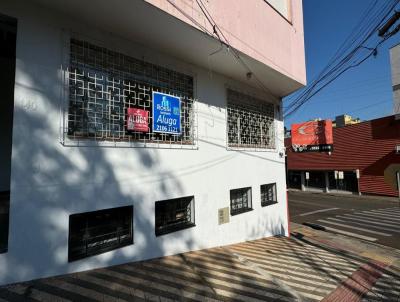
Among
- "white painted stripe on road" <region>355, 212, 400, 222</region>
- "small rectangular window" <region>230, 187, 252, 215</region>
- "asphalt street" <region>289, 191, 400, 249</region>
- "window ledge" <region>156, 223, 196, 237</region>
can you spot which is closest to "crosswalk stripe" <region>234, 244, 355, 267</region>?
"small rectangular window" <region>230, 187, 252, 215</region>

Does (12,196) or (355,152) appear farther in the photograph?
(355,152)

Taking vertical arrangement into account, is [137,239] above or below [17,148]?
below

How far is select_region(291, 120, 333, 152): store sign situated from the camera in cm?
1508

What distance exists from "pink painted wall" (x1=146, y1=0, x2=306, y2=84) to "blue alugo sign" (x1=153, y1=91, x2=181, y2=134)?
1.88 metres

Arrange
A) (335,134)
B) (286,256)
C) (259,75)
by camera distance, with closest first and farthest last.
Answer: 1. (286,256)
2. (259,75)
3. (335,134)

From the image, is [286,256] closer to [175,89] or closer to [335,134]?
[175,89]

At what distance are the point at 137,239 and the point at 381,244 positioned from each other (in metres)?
10.8

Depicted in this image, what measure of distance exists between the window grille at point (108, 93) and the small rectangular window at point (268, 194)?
4.89 meters

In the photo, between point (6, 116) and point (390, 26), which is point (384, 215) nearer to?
point (390, 26)

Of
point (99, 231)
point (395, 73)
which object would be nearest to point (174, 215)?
point (99, 231)

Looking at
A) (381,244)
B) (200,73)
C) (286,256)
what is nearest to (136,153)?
(200,73)

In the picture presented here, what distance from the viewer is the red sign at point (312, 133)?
15191mm

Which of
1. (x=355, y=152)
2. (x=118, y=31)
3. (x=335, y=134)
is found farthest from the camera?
(x=335, y=134)

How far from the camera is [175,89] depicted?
728cm
